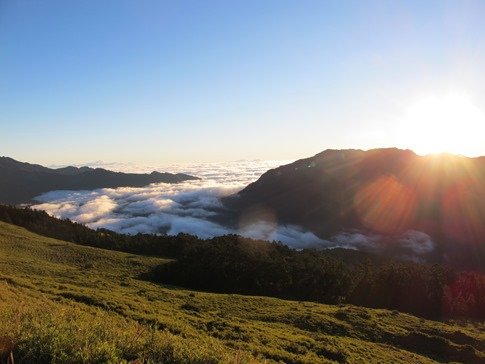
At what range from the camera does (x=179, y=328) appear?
35531mm

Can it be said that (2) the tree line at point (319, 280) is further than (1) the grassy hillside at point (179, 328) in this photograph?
Yes

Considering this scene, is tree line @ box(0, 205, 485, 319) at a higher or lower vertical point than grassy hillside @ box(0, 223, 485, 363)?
lower

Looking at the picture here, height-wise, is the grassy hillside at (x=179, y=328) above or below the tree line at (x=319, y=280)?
above

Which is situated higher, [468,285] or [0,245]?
[0,245]

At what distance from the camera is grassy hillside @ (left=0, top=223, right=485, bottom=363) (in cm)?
1050

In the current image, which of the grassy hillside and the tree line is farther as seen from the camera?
the tree line

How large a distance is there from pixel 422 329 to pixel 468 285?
228 feet

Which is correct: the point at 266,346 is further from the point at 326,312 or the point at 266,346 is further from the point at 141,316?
the point at 326,312

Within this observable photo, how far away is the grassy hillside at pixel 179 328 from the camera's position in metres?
10.5

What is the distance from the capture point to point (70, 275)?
66.6 m

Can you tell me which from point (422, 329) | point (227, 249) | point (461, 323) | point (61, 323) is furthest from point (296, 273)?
point (61, 323)

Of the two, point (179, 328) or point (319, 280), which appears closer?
point (179, 328)

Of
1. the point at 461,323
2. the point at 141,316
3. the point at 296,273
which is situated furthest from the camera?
the point at 296,273

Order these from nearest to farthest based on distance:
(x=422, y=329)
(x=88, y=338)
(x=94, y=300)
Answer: (x=88, y=338)
(x=94, y=300)
(x=422, y=329)
